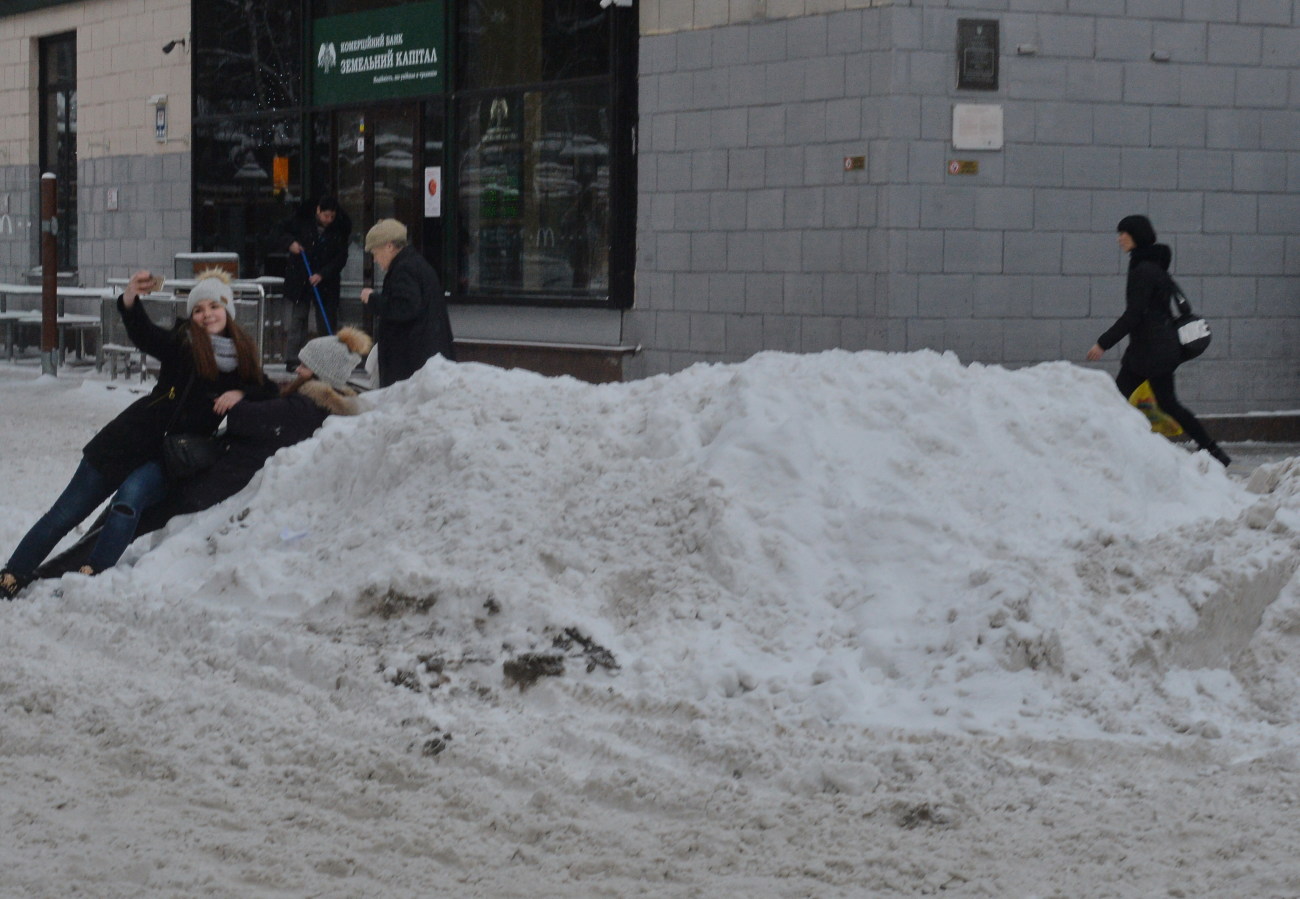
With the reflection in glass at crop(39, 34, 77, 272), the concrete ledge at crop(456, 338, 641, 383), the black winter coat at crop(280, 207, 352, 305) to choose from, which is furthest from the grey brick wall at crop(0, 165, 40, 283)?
the concrete ledge at crop(456, 338, 641, 383)

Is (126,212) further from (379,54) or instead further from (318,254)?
(379,54)

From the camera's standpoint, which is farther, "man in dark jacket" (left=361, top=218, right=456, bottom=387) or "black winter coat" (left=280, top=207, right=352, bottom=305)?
"black winter coat" (left=280, top=207, right=352, bottom=305)

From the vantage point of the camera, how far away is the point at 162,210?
2103 cm

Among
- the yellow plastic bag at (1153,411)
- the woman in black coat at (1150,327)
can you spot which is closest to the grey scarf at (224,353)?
the woman in black coat at (1150,327)

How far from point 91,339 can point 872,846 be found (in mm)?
18261

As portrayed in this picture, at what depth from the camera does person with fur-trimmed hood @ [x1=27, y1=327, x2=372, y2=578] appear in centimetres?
791

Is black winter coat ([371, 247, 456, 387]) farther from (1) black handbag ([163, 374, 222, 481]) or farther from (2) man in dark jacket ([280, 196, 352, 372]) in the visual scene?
(2) man in dark jacket ([280, 196, 352, 372])

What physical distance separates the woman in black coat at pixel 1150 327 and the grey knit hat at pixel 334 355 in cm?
522

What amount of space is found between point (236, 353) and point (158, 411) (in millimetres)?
416

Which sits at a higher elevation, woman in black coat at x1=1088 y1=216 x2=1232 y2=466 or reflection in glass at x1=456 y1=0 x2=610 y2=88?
reflection in glass at x1=456 y1=0 x2=610 y2=88

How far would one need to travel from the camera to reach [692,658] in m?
5.94

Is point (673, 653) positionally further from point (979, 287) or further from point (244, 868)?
point (979, 287)

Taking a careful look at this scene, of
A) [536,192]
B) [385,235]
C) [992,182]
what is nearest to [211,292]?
Result: [385,235]

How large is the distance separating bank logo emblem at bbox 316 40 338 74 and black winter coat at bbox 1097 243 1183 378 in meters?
9.24
